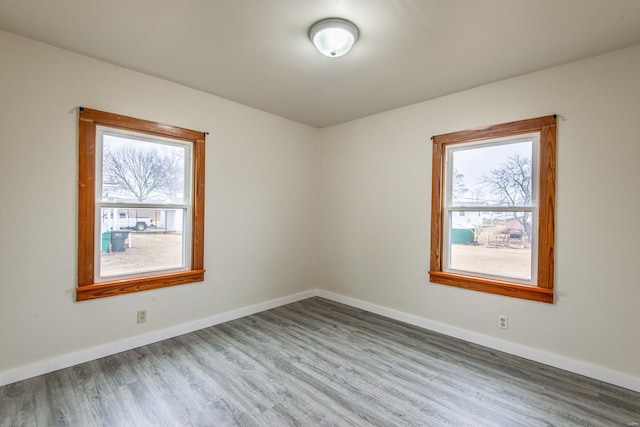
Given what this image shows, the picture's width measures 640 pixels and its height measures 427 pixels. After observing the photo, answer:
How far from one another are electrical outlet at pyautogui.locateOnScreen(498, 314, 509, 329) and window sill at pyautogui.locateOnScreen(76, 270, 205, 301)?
3101mm

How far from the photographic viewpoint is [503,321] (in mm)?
2924

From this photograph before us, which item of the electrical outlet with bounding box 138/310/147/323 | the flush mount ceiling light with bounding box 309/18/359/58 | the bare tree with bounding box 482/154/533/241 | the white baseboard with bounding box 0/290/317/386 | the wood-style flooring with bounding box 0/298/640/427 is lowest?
the wood-style flooring with bounding box 0/298/640/427

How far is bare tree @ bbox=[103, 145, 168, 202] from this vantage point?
280 centimetres

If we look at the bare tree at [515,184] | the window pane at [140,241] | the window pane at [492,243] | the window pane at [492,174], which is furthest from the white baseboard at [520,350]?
the window pane at [140,241]

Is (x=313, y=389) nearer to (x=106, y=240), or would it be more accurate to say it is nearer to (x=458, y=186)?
(x=106, y=240)

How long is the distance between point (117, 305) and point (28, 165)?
135 centimetres

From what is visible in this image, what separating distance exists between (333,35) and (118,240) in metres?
2.61

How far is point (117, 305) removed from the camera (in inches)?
110

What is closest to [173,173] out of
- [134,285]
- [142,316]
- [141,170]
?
[141,170]

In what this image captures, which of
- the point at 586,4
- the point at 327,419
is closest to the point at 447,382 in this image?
the point at 327,419

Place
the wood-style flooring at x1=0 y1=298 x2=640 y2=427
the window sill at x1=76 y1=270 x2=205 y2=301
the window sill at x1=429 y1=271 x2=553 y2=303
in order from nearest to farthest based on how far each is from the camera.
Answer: the wood-style flooring at x1=0 y1=298 x2=640 y2=427 → the window sill at x1=76 y1=270 x2=205 y2=301 → the window sill at x1=429 y1=271 x2=553 y2=303

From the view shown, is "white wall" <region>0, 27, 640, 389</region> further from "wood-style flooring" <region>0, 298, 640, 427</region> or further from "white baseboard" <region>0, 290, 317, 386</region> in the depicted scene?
"wood-style flooring" <region>0, 298, 640, 427</region>

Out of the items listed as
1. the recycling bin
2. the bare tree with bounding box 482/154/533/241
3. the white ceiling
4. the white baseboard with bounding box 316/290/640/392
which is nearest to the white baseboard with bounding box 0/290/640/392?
the white baseboard with bounding box 316/290/640/392

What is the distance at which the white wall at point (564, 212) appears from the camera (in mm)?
2375
